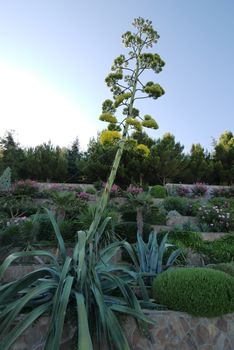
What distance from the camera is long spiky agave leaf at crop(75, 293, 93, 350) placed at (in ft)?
9.07

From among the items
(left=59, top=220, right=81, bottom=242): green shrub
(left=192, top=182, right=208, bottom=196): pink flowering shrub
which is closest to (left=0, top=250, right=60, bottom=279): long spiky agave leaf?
(left=59, top=220, right=81, bottom=242): green shrub

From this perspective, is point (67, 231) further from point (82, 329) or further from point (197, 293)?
point (82, 329)

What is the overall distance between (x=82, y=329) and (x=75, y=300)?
718mm

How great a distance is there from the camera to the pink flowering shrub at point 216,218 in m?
9.17

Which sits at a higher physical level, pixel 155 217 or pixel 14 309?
pixel 155 217

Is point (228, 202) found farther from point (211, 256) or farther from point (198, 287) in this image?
point (198, 287)

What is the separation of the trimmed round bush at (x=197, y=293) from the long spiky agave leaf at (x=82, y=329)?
1194 millimetres

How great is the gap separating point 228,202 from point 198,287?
754cm

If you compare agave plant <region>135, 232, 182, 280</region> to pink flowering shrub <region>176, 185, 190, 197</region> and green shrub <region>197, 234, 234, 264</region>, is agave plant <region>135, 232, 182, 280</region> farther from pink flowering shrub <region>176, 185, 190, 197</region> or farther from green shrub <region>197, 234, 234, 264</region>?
pink flowering shrub <region>176, 185, 190, 197</region>

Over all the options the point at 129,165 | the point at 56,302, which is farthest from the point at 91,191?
the point at 56,302

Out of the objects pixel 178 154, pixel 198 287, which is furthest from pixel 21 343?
pixel 178 154

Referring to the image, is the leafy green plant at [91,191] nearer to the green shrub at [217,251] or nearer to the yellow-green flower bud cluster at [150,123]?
the green shrub at [217,251]

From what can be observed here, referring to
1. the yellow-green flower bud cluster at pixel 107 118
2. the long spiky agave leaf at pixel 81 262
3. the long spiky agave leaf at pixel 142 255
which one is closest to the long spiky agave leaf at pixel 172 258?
the long spiky agave leaf at pixel 142 255

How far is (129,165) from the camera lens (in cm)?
1706
